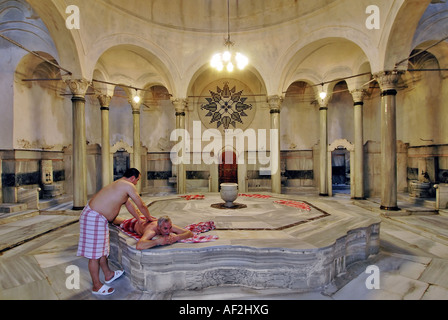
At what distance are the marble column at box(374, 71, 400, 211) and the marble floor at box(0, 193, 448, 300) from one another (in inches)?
45.5

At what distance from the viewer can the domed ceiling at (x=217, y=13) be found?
29.9ft

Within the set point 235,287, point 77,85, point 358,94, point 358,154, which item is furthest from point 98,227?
point 358,94

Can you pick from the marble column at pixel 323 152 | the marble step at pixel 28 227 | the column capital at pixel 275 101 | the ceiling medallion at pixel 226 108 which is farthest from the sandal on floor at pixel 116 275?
the ceiling medallion at pixel 226 108

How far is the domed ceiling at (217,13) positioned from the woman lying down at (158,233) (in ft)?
26.6

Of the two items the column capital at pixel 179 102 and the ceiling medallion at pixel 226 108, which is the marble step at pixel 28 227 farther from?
the ceiling medallion at pixel 226 108

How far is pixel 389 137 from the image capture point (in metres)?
7.18

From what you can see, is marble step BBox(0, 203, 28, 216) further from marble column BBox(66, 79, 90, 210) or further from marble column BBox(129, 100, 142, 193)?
marble column BBox(129, 100, 142, 193)

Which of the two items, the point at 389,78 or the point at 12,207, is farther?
the point at 12,207

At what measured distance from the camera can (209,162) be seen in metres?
12.3

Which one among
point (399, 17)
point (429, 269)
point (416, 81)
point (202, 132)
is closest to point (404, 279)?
point (429, 269)

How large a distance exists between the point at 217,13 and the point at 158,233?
9.21 metres

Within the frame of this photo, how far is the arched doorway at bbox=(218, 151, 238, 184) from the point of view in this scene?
12.5 metres

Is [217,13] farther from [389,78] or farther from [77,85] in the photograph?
[389,78]

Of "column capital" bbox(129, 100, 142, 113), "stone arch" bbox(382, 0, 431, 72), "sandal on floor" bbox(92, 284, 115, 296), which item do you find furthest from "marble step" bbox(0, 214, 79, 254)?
"stone arch" bbox(382, 0, 431, 72)
